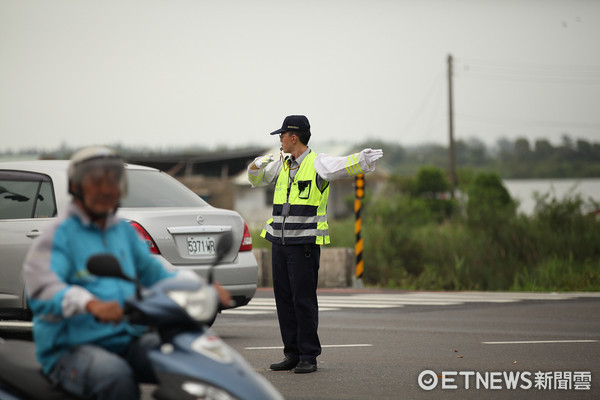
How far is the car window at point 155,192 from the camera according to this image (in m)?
9.56

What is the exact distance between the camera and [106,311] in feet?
12.1

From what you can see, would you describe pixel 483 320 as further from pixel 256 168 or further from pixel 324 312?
pixel 256 168

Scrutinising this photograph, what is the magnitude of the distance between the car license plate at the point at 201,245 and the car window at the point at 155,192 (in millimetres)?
550

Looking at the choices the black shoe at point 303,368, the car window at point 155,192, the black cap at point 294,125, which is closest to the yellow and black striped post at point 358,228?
the car window at point 155,192

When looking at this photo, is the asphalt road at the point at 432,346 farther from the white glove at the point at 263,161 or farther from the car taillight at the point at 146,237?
the white glove at the point at 263,161

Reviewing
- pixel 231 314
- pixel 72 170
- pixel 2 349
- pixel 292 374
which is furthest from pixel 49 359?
pixel 231 314

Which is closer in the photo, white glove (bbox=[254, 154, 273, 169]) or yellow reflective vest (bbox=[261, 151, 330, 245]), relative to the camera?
yellow reflective vest (bbox=[261, 151, 330, 245])

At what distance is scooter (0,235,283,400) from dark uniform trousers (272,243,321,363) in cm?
391

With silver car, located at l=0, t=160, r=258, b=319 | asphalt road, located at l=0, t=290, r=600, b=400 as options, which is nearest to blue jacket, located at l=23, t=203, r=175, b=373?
asphalt road, located at l=0, t=290, r=600, b=400

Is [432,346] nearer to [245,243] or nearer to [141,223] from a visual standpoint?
[245,243]

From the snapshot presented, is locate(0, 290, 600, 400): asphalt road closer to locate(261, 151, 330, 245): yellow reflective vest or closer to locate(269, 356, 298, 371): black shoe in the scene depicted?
locate(269, 356, 298, 371): black shoe

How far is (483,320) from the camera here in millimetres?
12016

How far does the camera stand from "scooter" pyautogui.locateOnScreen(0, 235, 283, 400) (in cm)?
359

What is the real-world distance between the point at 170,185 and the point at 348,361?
110 inches
